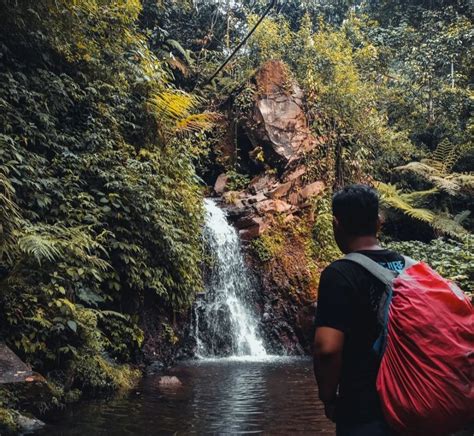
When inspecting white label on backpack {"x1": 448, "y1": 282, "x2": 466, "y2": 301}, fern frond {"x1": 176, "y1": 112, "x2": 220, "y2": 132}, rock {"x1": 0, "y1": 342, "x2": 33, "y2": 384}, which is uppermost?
fern frond {"x1": 176, "y1": 112, "x2": 220, "y2": 132}

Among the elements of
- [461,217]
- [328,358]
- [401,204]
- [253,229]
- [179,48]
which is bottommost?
[328,358]

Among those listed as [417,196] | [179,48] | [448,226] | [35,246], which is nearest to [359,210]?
[35,246]

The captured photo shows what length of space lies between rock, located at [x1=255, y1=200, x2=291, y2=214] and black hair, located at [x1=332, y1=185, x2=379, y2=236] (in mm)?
10512

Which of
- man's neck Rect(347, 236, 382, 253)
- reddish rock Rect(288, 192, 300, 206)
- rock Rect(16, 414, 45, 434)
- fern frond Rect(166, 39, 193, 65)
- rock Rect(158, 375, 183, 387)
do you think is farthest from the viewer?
fern frond Rect(166, 39, 193, 65)

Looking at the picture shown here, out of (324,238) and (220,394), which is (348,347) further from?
(324,238)

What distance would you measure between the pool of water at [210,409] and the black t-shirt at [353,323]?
327 centimetres

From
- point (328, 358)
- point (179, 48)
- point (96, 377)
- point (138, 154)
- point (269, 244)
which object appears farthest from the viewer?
point (179, 48)

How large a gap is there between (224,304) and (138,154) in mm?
3938

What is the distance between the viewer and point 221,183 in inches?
558

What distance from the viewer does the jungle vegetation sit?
5.87 m

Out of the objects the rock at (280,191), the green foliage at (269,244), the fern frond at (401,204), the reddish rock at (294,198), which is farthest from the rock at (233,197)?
the fern frond at (401,204)

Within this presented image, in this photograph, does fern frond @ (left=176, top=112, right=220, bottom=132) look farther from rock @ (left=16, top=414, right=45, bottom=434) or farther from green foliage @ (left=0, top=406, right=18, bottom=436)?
green foliage @ (left=0, top=406, right=18, bottom=436)

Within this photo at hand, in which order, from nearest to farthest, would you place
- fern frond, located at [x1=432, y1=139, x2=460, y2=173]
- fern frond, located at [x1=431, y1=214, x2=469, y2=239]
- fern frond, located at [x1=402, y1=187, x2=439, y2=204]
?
fern frond, located at [x1=431, y1=214, x2=469, y2=239], fern frond, located at [x1=402, y1=187, x2=439, y2=204], fern frond, located at [x1=432, y1=139, x2=460, y2=173]

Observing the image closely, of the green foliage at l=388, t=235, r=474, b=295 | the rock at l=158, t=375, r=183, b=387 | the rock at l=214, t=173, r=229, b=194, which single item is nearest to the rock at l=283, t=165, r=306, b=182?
the rock at l=214, t=173, r=229, b=194
